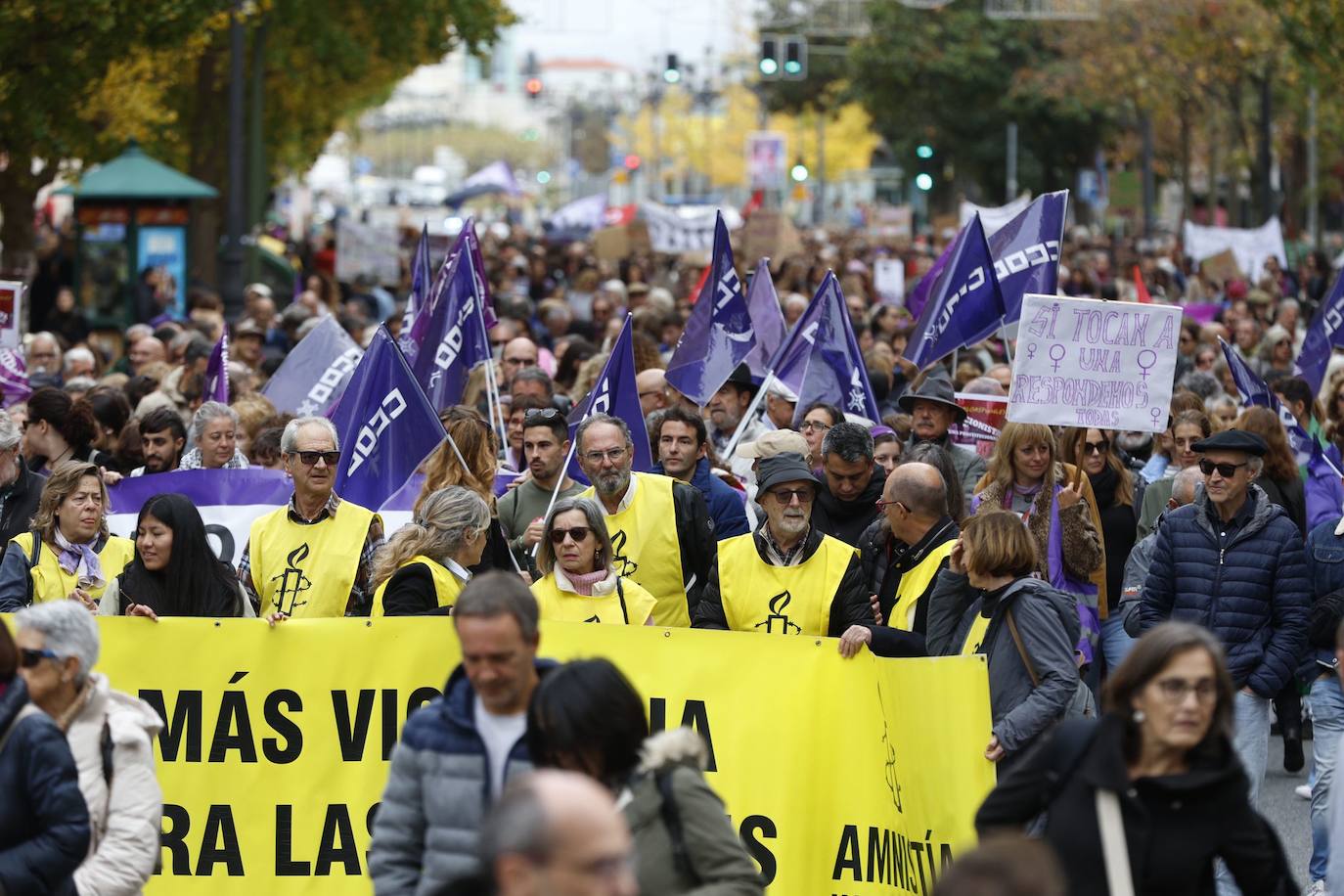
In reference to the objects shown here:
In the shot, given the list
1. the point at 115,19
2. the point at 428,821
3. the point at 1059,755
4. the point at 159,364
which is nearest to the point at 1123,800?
the point at 1059,755

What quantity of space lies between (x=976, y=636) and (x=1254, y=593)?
63.0 inches

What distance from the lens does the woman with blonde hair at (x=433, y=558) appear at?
7621mm

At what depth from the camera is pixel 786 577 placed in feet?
25.7

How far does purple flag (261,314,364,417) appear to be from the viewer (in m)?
13.0

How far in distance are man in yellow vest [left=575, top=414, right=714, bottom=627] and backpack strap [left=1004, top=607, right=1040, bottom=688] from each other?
189 centimetres

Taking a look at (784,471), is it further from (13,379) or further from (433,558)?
(13,379)

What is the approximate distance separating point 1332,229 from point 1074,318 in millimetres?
74926

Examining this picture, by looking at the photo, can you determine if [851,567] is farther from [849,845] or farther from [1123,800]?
[1123,800]

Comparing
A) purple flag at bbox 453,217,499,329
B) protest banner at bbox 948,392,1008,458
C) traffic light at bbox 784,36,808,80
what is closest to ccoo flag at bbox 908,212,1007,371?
protest banner at bbox 948,392,1008,458

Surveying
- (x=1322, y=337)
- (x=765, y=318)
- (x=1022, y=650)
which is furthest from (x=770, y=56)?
(x=1022, y=650)

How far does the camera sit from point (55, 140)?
2498 cm

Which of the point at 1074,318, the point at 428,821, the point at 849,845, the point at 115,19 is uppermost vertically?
the point at 115,19

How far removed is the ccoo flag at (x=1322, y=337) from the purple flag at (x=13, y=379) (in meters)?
→ 7.64

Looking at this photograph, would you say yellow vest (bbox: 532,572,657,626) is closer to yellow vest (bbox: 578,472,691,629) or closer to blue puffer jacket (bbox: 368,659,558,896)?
yellow vest (bbox: 578,472,691,629)
